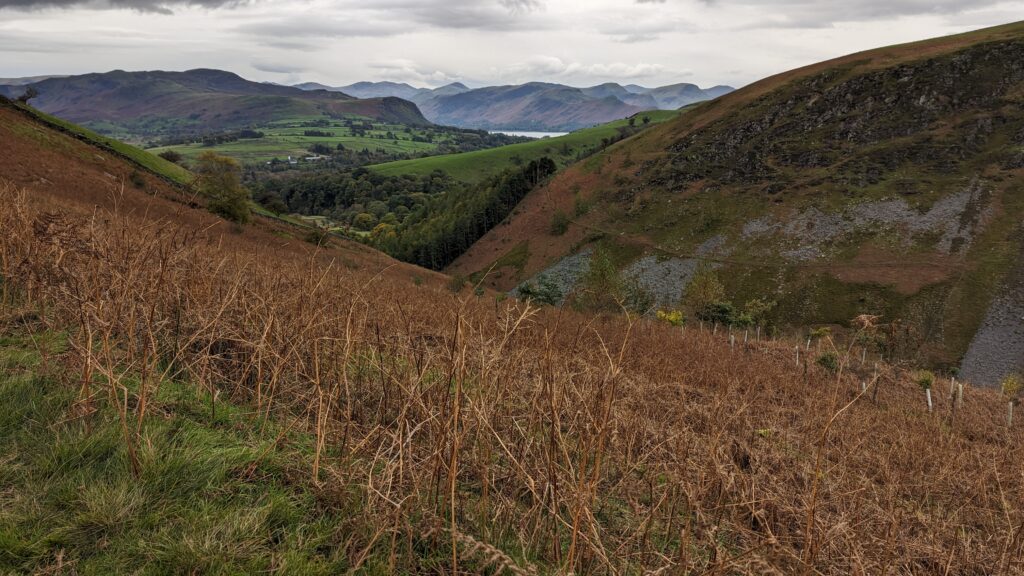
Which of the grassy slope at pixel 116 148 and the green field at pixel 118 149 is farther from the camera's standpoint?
the green field at pixel 118 149

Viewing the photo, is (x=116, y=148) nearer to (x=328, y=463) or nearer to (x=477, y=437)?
(x=328, y=463)

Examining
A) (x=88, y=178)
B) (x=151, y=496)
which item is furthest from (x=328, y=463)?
(x=88, y=178)

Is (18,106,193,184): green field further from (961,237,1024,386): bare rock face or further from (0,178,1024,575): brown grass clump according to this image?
(961,237,1024,386): bare rock face

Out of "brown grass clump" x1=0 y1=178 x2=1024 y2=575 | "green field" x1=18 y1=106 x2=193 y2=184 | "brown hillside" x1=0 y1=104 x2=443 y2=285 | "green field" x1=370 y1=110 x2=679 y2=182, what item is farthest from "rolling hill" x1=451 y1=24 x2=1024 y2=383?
"green field" x1=370 y1=110 x2=679 y2=182

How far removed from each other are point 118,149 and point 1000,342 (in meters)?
90.1

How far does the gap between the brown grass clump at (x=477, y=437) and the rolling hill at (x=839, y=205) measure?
35.0 m

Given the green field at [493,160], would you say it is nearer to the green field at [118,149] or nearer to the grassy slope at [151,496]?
the green field at [118,149]

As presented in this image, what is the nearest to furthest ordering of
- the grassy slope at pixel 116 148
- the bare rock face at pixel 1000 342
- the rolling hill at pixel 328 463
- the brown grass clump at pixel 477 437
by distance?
the rolling hill at pixel 328 463 → the brown grass clump at pixel 477 437 → the bare rock face at pixel 1000 342 → the grassy slope at pixel 116 148

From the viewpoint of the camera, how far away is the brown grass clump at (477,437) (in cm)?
308

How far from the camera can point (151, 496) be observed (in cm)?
310

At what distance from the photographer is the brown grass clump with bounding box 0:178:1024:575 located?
308 centimetres

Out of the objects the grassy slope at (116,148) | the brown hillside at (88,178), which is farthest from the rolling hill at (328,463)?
the grassy slope at (116,148)

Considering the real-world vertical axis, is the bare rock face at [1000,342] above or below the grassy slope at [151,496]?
below

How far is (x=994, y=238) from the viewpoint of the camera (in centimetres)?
5156
